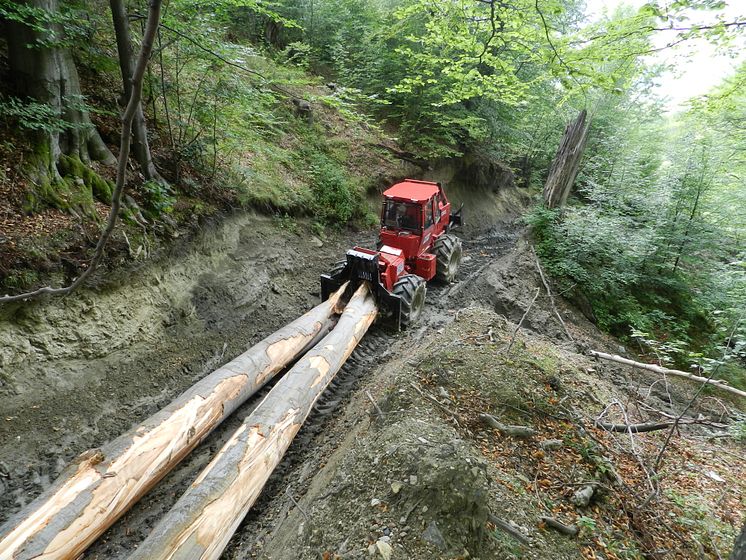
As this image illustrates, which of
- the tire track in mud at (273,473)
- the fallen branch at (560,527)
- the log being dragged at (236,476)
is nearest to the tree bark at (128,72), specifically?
the tire track in mud at (273,473)

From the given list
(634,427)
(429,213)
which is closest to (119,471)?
(634,427)

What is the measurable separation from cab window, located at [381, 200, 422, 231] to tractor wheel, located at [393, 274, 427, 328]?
3.78ft

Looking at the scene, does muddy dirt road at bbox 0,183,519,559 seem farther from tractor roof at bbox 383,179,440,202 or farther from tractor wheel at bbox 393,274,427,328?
tractor roof at bbox 383,179,440,202

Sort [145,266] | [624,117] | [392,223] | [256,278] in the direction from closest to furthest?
[145,266]
[256,278]
[392,223]
[624,117]

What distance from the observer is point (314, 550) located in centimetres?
253

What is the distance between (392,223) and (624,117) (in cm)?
1215

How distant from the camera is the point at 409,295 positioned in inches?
251

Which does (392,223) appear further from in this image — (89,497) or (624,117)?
(624,117)

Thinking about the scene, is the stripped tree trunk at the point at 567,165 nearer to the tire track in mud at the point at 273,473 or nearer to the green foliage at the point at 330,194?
the green foliage at the point at 330,194

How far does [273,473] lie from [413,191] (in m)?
5.55

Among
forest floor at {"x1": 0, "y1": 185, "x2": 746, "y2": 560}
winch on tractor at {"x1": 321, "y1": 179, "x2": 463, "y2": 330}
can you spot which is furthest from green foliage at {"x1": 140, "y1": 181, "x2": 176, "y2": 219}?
winch on tractor at {"x1": 321, "y1": 179, "x2": 463, "y2": 330}

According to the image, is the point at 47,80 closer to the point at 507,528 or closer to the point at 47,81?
the point at 47,81

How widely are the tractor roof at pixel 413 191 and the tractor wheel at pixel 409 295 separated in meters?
1.57

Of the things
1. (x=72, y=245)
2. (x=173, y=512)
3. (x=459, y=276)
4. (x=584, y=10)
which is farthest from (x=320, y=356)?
(x=584, y=10)
